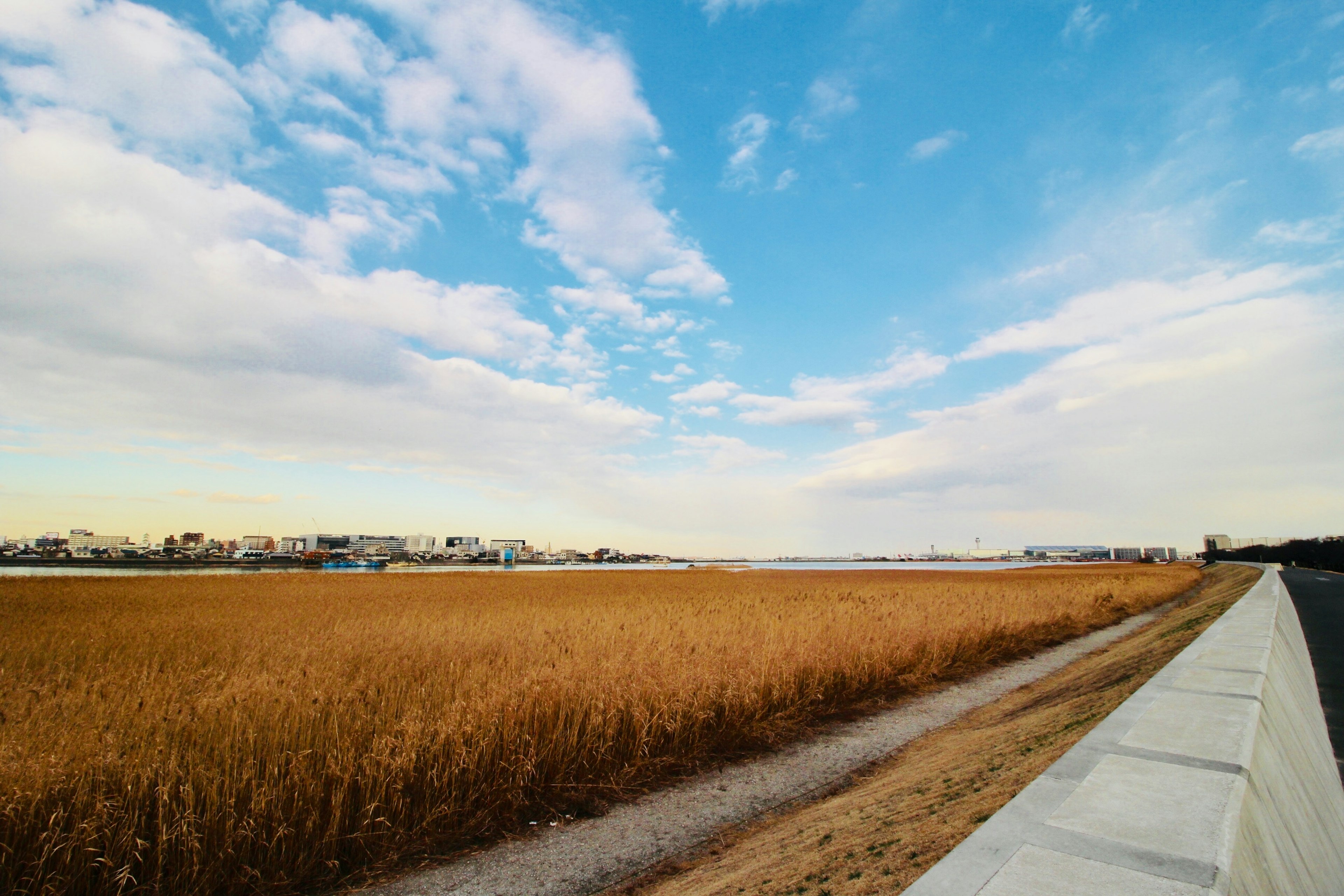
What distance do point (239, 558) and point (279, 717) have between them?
19141 centimetres

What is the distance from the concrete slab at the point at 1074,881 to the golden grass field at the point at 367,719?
511 cm

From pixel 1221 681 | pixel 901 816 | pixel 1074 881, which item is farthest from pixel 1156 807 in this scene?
pixel 1221 681

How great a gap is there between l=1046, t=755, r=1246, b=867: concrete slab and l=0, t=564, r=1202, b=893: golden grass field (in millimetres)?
5036

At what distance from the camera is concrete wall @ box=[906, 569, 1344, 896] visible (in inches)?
81.9

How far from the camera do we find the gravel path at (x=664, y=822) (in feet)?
15.6

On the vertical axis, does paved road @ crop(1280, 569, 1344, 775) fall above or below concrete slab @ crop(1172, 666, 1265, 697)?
below

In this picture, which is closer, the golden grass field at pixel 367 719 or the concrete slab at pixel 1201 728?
the concrete slab at pixel 1201 728

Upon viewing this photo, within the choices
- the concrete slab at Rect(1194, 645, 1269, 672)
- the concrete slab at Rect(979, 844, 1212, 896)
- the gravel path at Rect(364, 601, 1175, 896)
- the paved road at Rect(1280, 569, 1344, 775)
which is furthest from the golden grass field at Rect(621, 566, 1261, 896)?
the paved road at Rect(1280, 569, 1344, 775)

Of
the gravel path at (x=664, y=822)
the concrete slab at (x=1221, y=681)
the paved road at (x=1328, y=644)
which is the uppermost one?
the concrete slab at (x=1221, y=681)

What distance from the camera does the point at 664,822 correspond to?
5855 mm

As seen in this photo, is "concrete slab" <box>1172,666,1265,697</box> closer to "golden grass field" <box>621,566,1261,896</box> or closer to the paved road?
"golden grass field" <box>621,566,1261,896</box>

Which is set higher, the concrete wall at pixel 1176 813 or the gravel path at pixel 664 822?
the concrete wall at pixel 1176 813

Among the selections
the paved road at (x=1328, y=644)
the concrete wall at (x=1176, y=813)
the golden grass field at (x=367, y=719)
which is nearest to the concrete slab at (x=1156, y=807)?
the concrete wall at (x=1176, y=813)

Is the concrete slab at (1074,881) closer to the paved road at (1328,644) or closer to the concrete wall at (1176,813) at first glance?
the concrete wall at (1176,813)
